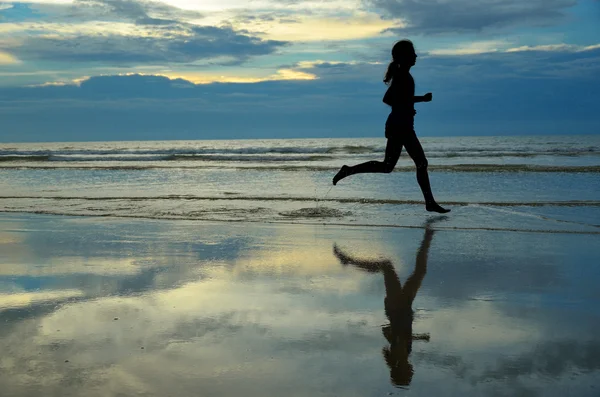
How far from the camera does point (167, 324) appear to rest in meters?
3.29

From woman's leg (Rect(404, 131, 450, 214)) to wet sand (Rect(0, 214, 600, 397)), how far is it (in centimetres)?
214

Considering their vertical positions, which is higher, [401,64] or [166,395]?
[401,64]

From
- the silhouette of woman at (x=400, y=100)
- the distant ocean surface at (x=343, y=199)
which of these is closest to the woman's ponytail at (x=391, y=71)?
the silhouette of woman at (x=400, y=100)

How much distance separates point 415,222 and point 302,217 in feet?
4.82

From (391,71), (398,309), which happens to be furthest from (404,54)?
(398,309)

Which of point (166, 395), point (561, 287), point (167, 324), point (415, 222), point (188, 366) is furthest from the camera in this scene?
point (415, 222)

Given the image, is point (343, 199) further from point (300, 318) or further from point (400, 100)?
point (300, 318)

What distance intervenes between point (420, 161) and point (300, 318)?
5056 mm

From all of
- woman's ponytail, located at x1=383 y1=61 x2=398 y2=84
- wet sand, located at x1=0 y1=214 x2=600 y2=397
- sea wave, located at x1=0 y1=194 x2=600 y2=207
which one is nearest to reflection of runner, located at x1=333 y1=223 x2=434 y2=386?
wet sand, located at x1=0 y1=214 x2=600 y2=397

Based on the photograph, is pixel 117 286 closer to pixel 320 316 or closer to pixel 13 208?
pixel 320 316

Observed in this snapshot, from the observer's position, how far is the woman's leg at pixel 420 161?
7.84m

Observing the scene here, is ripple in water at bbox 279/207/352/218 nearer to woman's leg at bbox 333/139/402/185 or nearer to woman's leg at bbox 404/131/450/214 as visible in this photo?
woman's leg at bbox 333/139/402/185

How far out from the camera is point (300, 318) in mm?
3383

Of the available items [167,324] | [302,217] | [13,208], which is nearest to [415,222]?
[302,217]
